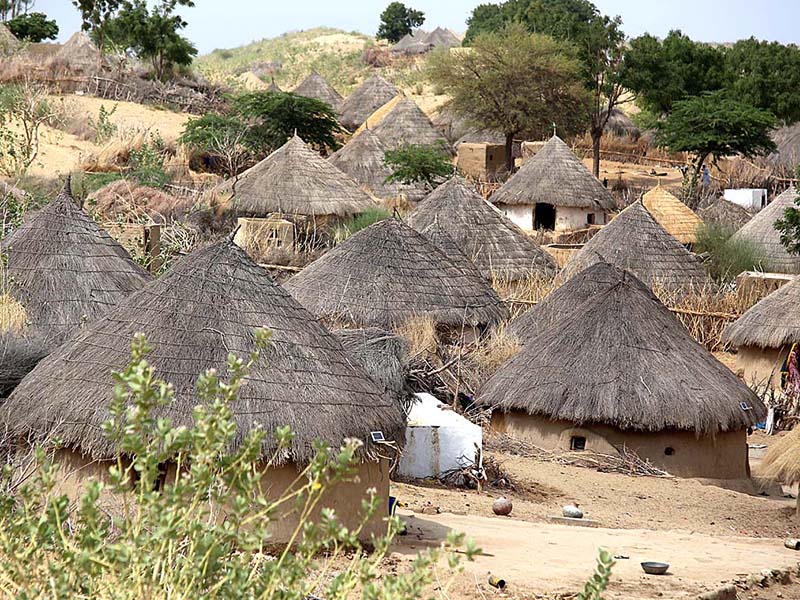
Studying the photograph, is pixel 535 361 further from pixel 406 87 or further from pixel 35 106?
pixel 406 87

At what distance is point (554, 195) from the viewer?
32.5 metres

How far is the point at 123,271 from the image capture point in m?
14.7

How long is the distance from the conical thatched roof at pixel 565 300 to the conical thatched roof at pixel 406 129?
61.5 feet

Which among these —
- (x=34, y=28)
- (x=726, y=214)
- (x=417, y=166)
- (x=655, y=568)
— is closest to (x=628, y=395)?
(x=655, y=568)

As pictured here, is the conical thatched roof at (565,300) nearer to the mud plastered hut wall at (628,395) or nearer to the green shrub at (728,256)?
the mud plastered hut wall at (628,395)

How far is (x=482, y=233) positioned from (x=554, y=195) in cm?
825

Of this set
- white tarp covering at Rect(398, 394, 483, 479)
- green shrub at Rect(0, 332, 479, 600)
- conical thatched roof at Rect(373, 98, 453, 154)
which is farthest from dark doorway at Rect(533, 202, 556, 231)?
green shrub at Rect(0, 332, 479, 600)

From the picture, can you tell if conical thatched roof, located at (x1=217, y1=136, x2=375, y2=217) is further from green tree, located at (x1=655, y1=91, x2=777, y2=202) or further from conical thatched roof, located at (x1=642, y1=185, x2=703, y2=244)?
green tree, located at (x1=655, y1=91, x2=777, y2=202)

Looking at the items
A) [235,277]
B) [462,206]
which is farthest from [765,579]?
[462,206]

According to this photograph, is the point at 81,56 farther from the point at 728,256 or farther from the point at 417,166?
the point at 728,256

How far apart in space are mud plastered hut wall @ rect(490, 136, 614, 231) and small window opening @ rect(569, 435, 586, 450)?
55.3 feet

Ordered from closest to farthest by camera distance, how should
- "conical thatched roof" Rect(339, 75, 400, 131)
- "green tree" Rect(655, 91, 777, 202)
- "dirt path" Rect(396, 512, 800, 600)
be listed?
1. "dirt path" Rect(396, 512, 800, 600)
2. "green tree" Rect(655, 91, 777, 202)
3. "conical thatched roof" Rect(339, 75, 400, 131)

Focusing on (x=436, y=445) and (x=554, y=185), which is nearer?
(x=436, y=445)

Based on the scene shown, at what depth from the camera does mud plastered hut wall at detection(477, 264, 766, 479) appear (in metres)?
15.7
